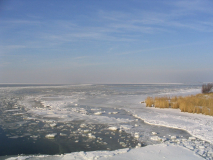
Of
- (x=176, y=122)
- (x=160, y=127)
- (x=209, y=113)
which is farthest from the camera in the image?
(x=209, y=113)

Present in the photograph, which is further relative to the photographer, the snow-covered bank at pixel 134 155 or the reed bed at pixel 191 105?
the reed bed at pixel 191 105

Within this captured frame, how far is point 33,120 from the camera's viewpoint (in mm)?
8750

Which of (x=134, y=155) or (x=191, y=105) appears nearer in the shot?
(x=134, y=155)

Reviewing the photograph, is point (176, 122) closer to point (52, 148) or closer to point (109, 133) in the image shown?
point (109, 133)

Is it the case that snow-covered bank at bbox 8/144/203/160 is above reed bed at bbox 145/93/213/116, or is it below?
below

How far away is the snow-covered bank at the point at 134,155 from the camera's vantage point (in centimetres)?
454

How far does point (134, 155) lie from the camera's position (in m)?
4.71

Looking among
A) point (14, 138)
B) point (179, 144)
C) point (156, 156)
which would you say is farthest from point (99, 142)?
point (14, 138)

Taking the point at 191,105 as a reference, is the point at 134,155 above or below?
below

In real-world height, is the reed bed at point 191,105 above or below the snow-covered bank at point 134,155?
above

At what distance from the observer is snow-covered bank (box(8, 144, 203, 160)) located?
14.9 feet

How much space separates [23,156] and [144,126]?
15.6 ft

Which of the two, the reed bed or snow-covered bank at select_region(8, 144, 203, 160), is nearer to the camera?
snow-covered bank at select_region(8, 144, 203, 160)

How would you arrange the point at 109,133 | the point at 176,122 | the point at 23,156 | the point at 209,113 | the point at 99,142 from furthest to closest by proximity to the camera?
the point at 209,113, the point at 176,122, the point at 109,133, the point at 99,142, the point at 23,156
